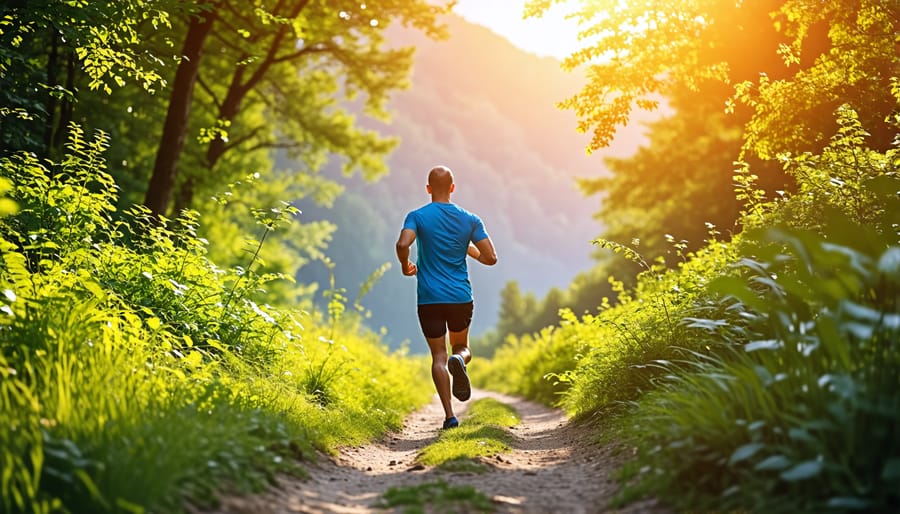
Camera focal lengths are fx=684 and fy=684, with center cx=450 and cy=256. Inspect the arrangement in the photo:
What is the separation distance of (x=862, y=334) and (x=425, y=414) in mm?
9803

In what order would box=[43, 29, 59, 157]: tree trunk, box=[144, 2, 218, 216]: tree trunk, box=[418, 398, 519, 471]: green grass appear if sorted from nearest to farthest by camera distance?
box=[418, 398, 519, 471]: green grass
box=[43, 29, 59, 157]: tree trunk
box=[144, 2, 218, 216]: tree trunk

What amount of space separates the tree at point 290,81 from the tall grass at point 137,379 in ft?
18.8

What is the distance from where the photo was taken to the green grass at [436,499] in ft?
12.2

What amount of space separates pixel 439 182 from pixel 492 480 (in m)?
3.47

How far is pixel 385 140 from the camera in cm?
2255

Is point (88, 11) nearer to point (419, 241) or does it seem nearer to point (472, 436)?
point (419, 241)

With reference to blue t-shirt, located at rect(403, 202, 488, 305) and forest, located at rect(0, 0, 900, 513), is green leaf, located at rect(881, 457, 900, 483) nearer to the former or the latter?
forest, located at rect(0, 0, 900, 513)

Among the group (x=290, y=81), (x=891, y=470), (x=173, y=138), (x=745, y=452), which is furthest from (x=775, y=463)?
(x=290, y=81)

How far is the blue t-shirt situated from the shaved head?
7.4 inches

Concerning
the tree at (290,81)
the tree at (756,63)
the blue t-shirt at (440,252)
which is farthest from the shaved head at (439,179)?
the tree at (290,81)

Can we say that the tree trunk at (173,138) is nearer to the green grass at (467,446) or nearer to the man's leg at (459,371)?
the man's leg at (459,371)

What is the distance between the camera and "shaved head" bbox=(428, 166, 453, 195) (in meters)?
7.12

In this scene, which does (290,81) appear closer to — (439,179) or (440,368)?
(439,179)

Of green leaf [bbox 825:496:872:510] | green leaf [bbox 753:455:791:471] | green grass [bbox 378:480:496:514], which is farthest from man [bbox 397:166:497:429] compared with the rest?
green leaf [bbox 825:496:872:510]
